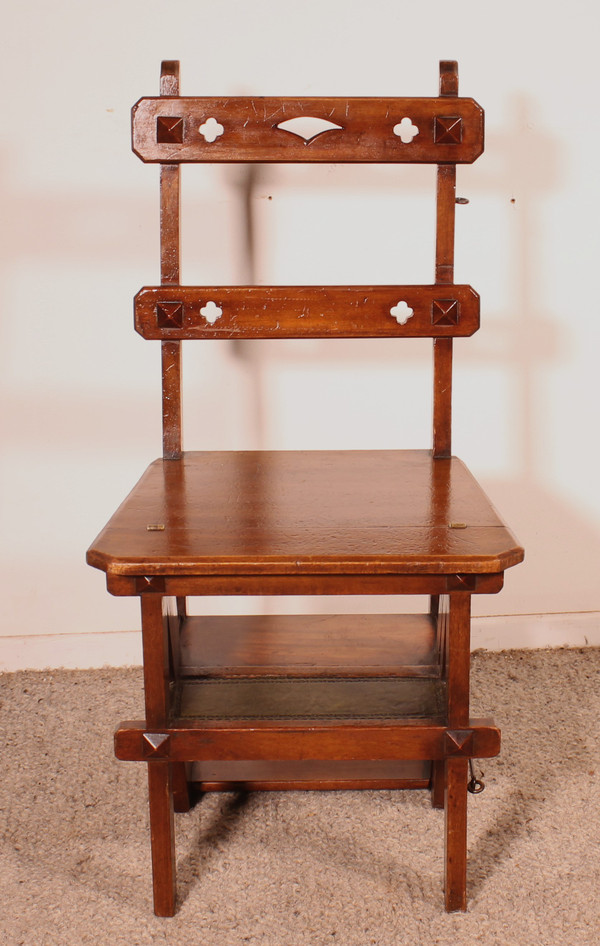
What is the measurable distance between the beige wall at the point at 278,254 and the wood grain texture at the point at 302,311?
374mm

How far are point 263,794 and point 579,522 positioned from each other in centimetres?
95

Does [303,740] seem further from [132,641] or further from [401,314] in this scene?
[132,641]

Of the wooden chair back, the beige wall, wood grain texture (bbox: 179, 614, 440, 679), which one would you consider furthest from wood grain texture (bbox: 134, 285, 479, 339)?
wood grain texture (bbox: 179, 614, 440, 679)

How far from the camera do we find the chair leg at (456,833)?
1.26m

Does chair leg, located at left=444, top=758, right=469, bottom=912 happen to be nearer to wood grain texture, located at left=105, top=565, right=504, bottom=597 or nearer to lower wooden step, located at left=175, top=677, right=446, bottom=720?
lower wooden step, located at left=175, top=677, right=446, bottom=720

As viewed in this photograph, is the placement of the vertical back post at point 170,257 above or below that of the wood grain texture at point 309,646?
above

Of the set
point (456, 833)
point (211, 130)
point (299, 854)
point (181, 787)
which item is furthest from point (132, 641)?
point (211, 130)

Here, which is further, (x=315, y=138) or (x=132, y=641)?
(x=132, y=641)

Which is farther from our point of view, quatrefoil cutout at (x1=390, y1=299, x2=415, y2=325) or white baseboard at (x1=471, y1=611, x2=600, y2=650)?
white baseboard at (x1=471, y1=611, x2=600, y2=650)

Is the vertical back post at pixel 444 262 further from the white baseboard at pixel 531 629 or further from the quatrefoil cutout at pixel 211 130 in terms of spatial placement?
the white baseboard at pixel 531 629

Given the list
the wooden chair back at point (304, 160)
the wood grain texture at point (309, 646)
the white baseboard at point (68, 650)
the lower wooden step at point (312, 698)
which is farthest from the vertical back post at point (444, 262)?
the white baseboard at point (68, 650)

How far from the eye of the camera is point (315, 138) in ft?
5.08

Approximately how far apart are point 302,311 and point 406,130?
34 cm

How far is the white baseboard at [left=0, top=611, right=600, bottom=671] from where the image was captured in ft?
6.77
